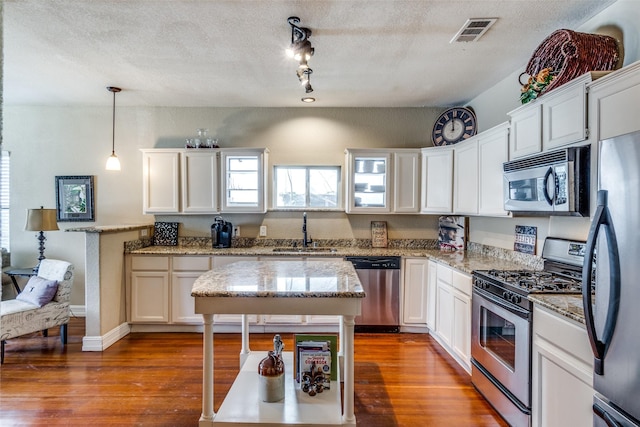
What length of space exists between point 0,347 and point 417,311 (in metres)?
3.95

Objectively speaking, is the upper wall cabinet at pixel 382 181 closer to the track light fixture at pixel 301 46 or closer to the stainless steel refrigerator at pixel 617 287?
the track light fixture at pixel 301 46

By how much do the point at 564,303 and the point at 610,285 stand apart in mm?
474

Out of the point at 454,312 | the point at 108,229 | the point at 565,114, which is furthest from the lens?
the point at 108,229

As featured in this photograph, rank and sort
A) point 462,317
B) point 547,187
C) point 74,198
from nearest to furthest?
point 547,187, point 462,317, point 74,198

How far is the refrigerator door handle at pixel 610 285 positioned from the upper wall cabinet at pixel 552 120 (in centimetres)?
84

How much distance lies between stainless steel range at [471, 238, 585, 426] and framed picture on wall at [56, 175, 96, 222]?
4.51 meters

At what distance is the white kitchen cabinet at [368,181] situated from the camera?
4.21 meters

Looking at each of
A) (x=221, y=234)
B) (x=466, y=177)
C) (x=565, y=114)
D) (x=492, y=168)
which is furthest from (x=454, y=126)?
(x=221, y=234)

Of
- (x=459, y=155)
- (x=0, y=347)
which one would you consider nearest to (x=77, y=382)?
(x=0, y=347)

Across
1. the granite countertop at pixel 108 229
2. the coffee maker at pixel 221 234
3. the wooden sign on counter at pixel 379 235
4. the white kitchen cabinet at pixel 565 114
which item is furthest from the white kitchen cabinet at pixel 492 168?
the granite countertop at pixel 108 229

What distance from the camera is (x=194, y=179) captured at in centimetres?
422

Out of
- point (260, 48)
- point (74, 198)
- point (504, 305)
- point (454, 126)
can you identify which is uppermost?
point (260, 48)

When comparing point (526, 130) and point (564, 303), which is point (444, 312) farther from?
point (526, 130)

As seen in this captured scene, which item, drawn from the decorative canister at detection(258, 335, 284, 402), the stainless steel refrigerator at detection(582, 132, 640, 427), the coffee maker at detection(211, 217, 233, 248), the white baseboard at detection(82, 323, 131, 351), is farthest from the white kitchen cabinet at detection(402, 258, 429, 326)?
the white baseboard at detection(82, 323, 131, 351)
